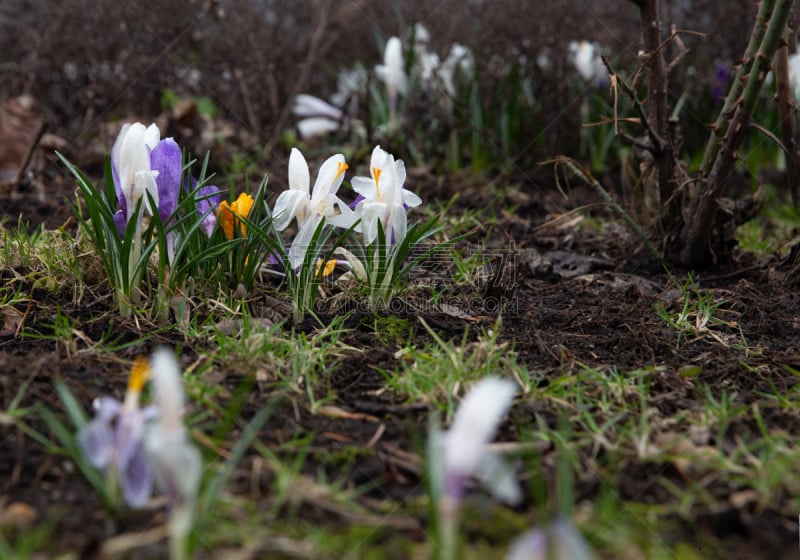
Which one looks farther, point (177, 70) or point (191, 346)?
point (177, 70)

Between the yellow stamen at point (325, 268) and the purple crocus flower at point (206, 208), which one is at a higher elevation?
the purple crocus flower at point (206, 208)

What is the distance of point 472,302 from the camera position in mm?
2660

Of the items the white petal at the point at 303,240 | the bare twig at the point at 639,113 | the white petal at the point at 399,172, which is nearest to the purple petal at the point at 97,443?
the white petal at the point at 303,240

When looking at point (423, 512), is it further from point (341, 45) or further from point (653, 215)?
point (341, 45)

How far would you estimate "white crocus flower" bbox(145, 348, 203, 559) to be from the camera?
122 cm

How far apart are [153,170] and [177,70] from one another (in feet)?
10.5

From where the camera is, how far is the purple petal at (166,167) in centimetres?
223

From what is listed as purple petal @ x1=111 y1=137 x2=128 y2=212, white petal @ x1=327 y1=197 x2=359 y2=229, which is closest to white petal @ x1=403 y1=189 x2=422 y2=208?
white petal @ x1=327 y1=197 x2=359 y2=229

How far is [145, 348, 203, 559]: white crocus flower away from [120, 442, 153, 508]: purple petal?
0.05m

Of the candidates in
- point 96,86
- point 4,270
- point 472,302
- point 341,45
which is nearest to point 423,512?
point 472,302

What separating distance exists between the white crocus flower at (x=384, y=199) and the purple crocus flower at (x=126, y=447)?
110cm

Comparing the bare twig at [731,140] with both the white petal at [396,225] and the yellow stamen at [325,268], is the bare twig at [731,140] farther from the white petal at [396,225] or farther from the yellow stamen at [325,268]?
the yellow stamen at [325,268]

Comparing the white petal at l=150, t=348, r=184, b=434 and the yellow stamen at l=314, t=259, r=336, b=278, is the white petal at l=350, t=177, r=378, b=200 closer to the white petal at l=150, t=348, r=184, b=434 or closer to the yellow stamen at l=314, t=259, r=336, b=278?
the yellow stamen at l=314, t=259, r=336, b=278

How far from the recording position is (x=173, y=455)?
1258 mm
